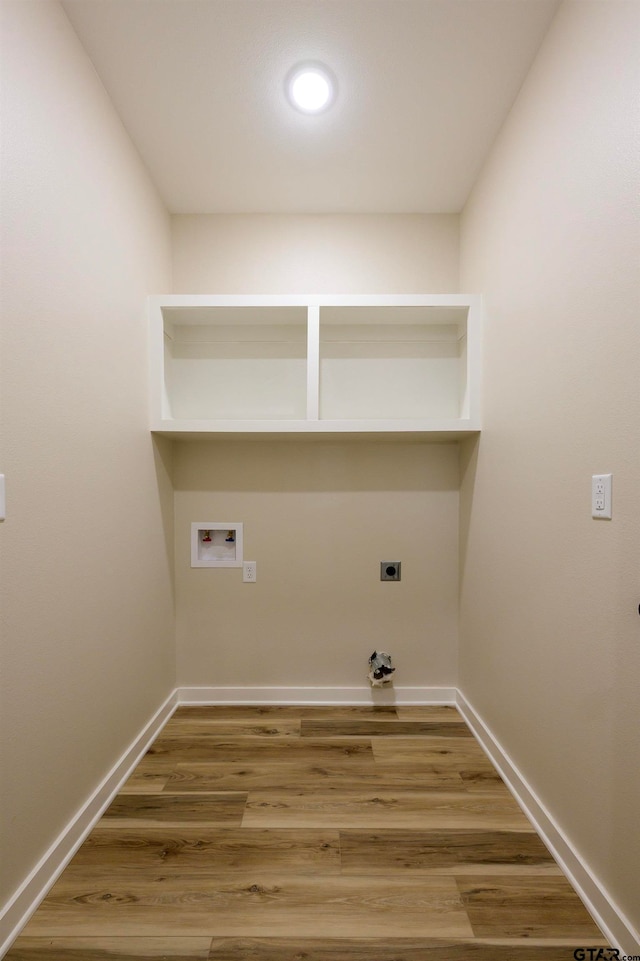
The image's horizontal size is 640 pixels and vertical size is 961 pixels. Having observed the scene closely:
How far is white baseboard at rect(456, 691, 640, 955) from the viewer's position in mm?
1120

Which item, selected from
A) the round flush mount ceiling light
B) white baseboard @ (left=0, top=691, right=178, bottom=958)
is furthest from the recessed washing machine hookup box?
the round flush mount ceiling light

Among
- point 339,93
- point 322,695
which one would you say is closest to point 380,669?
point 322,695

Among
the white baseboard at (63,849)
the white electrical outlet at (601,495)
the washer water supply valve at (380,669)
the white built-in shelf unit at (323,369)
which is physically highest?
the white built-in shelf unit at (323,369)

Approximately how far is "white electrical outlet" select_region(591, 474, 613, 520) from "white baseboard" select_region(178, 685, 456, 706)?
5.20 feet

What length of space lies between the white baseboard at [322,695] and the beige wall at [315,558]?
0.03 m

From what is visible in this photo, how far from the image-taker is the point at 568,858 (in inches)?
53.1

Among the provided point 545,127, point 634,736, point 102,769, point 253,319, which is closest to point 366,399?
point 253,319

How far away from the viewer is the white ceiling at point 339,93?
4.62ft

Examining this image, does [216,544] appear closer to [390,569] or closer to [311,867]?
[390,569]

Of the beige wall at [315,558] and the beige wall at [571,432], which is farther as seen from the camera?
the beige wall at [315,558]

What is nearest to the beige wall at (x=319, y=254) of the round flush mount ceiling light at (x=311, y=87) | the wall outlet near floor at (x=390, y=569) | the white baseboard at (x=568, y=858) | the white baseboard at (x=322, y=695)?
the round flush mount ceiling light at (x=311, y=87)

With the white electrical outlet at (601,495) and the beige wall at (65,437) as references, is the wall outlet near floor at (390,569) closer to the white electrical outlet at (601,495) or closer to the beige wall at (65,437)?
the beige wall at (65,437)

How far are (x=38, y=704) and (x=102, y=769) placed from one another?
0.54 m

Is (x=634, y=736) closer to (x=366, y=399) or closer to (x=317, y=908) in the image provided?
(x=317, y=908)
